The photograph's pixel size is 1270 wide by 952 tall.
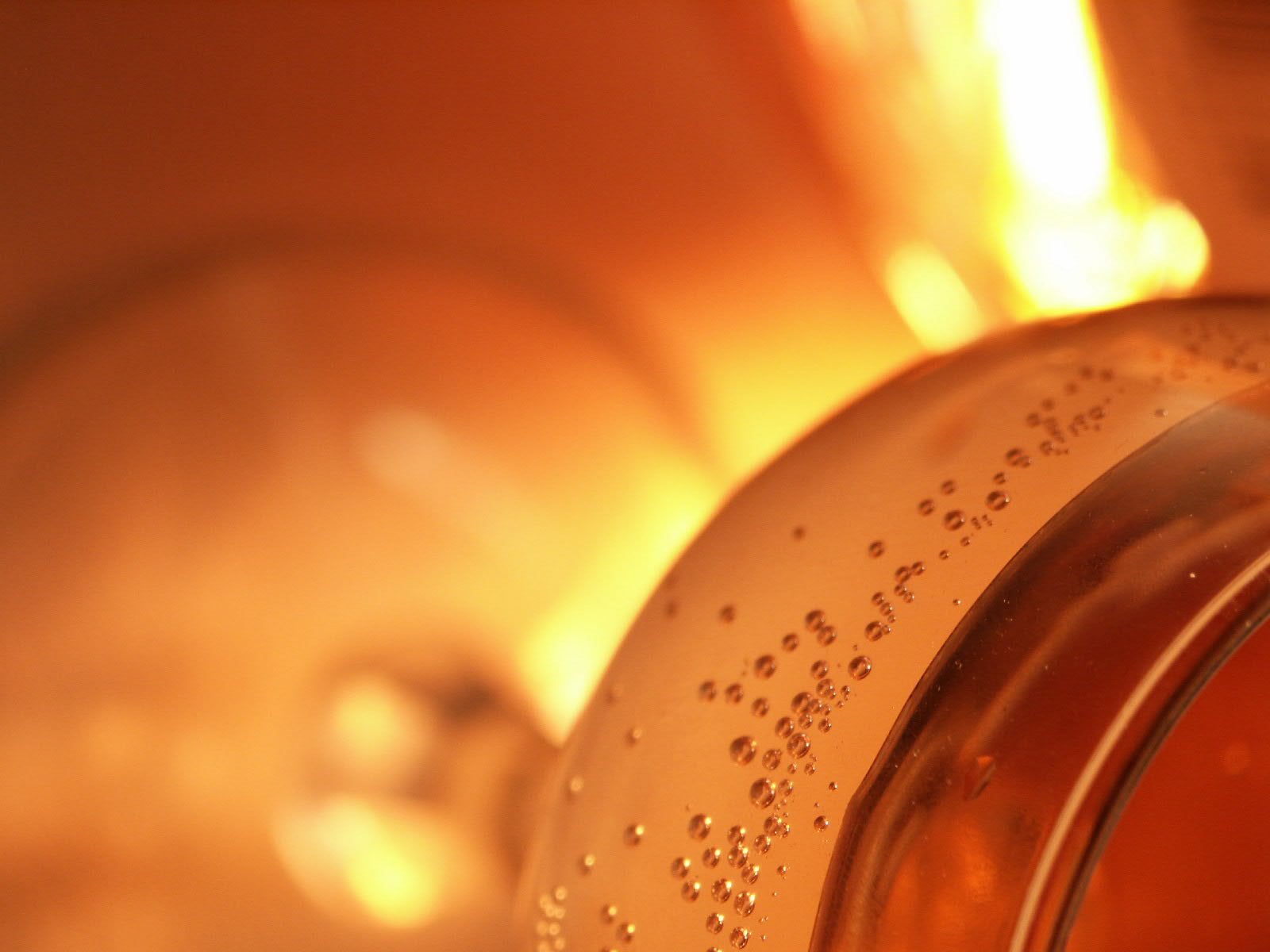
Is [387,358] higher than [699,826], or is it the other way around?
[387,358]

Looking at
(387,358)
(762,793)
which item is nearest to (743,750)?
(762,793)

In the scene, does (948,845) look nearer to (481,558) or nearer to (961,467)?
(961,467)

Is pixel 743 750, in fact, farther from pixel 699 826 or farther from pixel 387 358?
pixel 387 358

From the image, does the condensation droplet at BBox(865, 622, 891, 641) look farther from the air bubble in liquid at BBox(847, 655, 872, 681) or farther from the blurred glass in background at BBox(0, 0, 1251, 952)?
the blurred glass in background at BBox(0, 0, 1251, 952)

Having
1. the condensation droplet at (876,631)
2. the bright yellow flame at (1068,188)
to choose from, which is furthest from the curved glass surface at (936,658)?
the bright yellow flame at (1068,188)

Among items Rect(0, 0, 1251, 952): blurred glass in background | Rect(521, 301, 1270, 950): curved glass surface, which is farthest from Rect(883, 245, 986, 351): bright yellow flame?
Rect(521, 301, 1270, 950): curved glass surface

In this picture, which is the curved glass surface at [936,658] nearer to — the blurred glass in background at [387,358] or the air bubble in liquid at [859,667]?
the air bubble in liquid at [859,667]

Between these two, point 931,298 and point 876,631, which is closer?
point 876,631

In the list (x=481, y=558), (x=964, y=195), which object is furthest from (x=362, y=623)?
(x=964, y=195)
